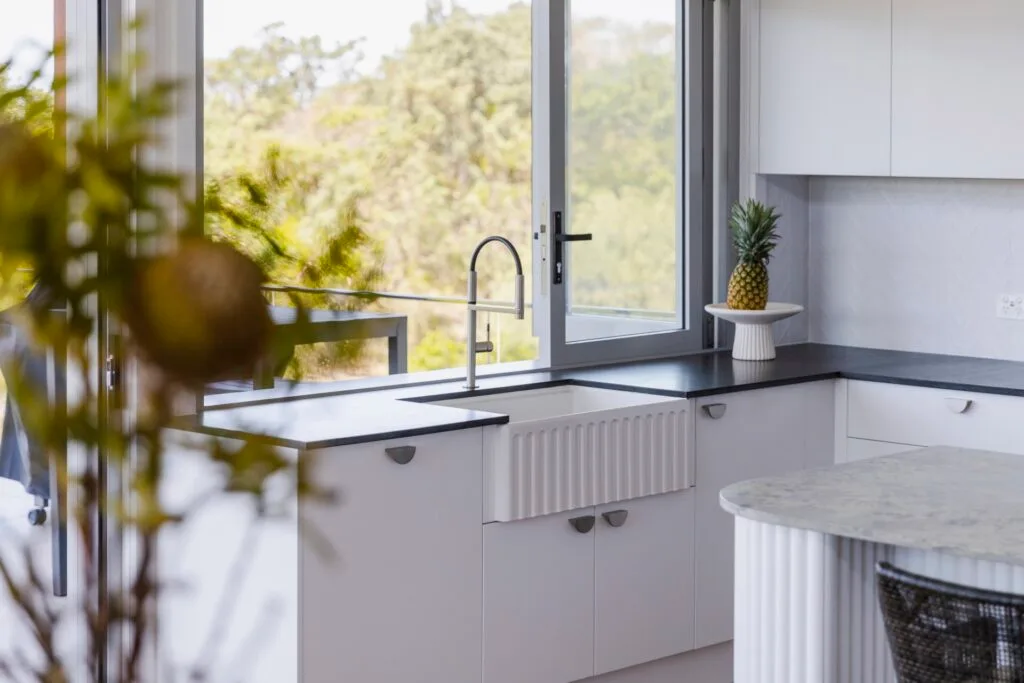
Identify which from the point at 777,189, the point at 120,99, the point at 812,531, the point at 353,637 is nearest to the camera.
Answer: the point at 120,99

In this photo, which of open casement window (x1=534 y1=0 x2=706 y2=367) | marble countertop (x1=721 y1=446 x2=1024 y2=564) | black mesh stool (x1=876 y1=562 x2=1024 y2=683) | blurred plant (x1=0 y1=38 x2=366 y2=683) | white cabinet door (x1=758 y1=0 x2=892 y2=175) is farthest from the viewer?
white cabinet door (x1=758 y1=0 x2=892 y2=175)

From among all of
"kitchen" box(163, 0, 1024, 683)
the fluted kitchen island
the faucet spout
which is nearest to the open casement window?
"kitchen" box(163, 0, 1024, 683)

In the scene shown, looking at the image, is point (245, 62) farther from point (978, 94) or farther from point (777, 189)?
point (978, 94)

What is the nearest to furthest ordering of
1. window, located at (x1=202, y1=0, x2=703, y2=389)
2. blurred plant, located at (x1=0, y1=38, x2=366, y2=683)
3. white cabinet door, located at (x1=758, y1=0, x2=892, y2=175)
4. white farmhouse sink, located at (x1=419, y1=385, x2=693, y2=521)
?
blurred plant, located at (x1=0, y1=38, x2=366, y2=683)
white farmhouse sink, located at (x1=419, y1=385, x2=693, y2=521)
window, located at (x1=202, y1=0, x2=703, y2=389)
white cabinet door, located at (x1=758, y1=0, x2=892, y2=175)

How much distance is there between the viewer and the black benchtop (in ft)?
10.4

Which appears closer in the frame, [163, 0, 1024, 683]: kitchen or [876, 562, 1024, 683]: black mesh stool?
[876, 562, 1024, 683]: black mesh stool

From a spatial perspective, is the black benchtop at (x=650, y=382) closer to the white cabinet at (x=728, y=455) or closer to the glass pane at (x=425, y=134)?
the white cabinet at (x=728, y=455)

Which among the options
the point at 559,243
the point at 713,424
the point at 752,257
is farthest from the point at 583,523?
the point at 752,257

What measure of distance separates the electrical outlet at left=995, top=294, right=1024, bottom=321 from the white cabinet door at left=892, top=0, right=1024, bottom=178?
1.59ft

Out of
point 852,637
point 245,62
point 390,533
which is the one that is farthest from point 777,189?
point 245,62

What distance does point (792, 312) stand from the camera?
4.44m

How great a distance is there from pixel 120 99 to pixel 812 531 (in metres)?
1.81

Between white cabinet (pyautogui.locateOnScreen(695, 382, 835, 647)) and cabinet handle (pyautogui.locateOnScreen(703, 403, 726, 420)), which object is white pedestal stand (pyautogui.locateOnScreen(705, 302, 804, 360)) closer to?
white cabinet (pyautogui.locateOnScreen(695, 382, 835, 647))

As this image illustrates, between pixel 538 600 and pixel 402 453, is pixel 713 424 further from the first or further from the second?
pixel 402 453
